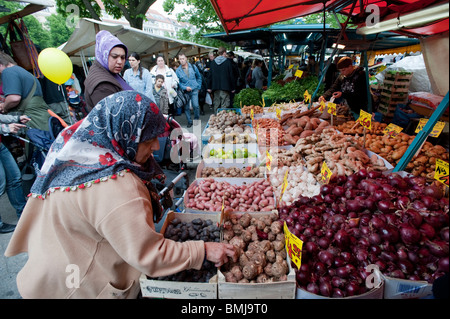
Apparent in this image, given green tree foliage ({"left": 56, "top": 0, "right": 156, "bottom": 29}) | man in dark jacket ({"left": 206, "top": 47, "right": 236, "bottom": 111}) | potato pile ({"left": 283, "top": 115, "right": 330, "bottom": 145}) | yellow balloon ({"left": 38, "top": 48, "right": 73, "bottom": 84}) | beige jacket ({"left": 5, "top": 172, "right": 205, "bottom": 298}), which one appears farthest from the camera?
green tree foliage ({"left": 56, "top": 0, "right": 156, "bottom": 29})

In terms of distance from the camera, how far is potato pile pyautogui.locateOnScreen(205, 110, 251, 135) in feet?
15.1

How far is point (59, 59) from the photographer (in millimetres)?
3891

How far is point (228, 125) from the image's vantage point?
4.87 metres

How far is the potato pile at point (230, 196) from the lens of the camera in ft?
7.98

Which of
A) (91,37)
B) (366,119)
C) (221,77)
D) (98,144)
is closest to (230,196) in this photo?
(98,144)

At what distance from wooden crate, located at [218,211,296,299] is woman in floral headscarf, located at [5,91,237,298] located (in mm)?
167

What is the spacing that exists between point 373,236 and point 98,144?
168 centimetres

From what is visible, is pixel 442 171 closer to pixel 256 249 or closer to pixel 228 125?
pixel 256 249

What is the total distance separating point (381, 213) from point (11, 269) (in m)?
3.59

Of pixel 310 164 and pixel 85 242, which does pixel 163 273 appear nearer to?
pixel 85 242

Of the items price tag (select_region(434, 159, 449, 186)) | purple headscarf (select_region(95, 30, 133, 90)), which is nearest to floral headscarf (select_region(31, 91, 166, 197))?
purple headscarf (select_region(95, 30, 133, 90))

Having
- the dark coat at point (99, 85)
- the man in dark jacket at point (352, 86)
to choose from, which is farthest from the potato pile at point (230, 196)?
the man in dark jacket at point (352, 86)

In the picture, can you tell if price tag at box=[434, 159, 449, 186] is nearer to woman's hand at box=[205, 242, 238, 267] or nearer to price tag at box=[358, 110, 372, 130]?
price tag at box=[358, 110, 372, 130]
